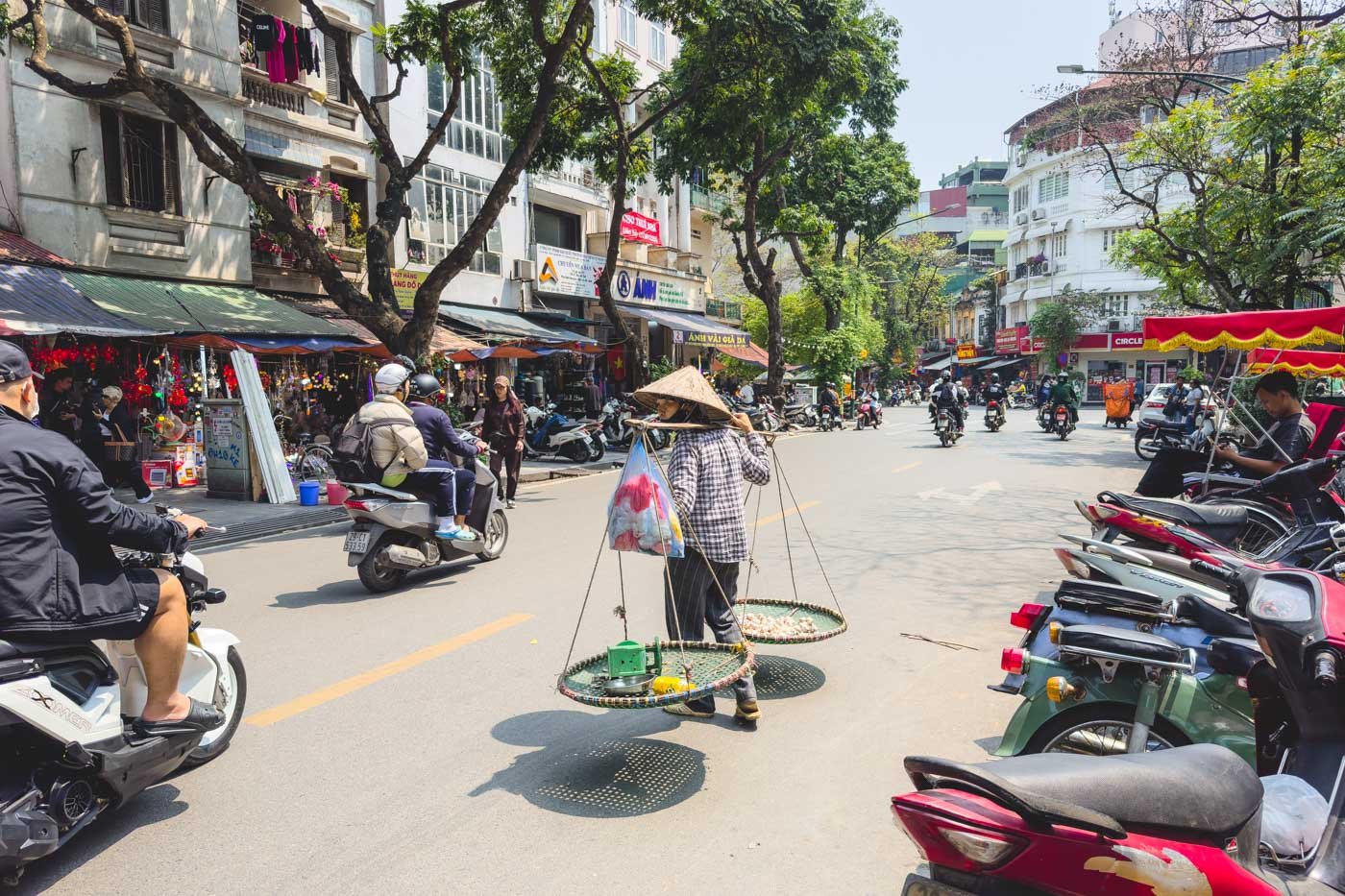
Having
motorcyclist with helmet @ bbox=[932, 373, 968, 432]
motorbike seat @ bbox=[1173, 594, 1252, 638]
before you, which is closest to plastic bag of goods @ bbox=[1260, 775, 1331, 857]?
motorbike seat @ bbox=[1173, 594, 1252, 638]

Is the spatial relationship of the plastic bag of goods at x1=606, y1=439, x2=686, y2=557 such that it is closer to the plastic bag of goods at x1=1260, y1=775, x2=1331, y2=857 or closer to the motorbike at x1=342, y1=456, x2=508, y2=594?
the plastic bag of goods at x1=1260, y1=775, x2=1331, y2=857

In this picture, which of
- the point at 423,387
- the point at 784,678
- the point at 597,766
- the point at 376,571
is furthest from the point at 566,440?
the point at 597,766

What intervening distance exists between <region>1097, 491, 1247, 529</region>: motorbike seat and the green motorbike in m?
2.92

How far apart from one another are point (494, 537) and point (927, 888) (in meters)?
6.91

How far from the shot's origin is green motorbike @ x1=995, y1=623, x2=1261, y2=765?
9.85 feet

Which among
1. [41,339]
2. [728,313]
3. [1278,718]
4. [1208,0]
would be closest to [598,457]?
[41,339]

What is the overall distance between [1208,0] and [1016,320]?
43.9m

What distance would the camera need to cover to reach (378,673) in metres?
5.00

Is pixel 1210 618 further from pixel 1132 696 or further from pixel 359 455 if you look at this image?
pixel 359 455

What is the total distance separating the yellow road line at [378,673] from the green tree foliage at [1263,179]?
1156 cm

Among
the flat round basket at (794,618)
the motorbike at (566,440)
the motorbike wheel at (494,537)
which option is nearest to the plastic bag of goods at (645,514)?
the flat round basket at (794,618)

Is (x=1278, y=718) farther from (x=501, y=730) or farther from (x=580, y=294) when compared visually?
(x=580, y=294)

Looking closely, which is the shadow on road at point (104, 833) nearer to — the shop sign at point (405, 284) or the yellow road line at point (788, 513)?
the yellow road line at point (788, 513)

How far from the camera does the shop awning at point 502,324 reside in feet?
66.4
